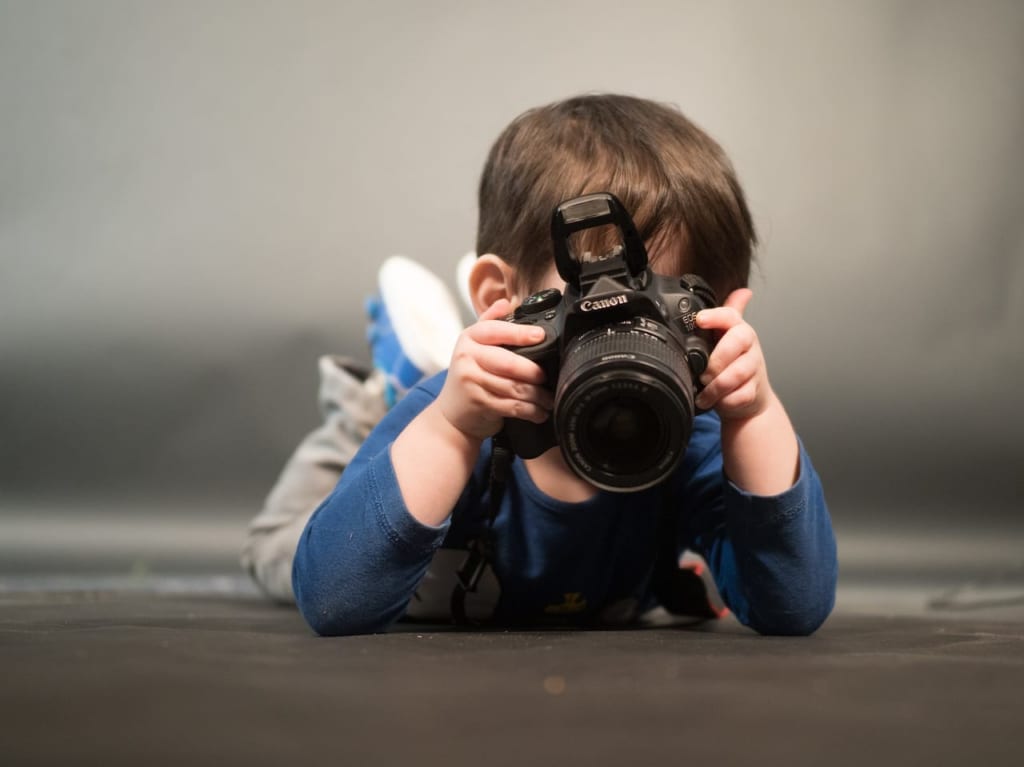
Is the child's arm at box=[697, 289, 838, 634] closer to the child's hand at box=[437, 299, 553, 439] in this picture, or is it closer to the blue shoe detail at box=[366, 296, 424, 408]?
the child's hand at box=[437, 299, 553, 439]

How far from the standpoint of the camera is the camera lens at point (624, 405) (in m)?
0.57

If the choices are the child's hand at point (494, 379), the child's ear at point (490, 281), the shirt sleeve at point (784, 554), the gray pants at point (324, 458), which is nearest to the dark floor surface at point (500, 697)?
the shirt sleeve at point (784, 554)

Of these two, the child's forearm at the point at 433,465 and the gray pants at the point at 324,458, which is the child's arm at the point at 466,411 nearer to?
the child's forearm at the point at 433,465

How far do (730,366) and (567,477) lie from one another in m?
0.21

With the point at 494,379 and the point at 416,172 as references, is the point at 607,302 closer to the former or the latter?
the point at 494,379

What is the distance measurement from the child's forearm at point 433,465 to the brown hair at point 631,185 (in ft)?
0.50

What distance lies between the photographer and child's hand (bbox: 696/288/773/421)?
2.17ft

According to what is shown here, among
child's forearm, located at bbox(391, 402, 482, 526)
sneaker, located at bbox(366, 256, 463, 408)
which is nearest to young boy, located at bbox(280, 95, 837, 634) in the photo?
child's forearm, located at bbox(391, 402, 482, 526)

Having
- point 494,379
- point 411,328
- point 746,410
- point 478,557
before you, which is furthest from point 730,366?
point 411,328

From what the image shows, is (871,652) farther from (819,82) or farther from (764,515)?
(819,82)

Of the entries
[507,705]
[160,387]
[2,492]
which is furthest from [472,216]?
[507,705]

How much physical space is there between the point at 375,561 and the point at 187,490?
1019mm

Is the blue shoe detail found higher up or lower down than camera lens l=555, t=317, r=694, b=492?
lower down

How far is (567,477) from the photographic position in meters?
0.83
